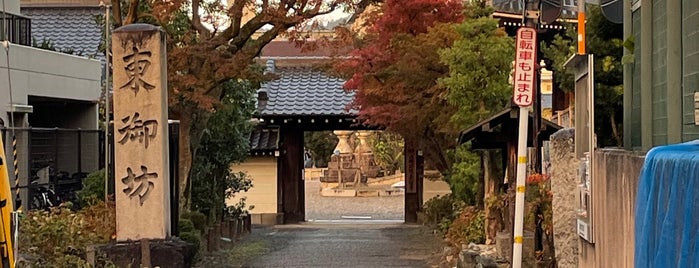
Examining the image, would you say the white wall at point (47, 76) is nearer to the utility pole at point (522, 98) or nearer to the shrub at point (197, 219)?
the shrub at point (197, 219)

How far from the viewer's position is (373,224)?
Answer: 28.4 metres

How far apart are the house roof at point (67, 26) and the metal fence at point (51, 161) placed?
580cm

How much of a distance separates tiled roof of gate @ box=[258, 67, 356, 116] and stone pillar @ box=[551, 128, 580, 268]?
664 inches

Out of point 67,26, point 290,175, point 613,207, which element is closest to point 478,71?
point 613,207

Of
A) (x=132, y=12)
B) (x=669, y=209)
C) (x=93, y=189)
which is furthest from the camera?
(x=93, y=189)

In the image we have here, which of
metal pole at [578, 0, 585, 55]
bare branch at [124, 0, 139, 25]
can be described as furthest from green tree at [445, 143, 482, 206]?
metal pole at [578, 0, 585, 55]

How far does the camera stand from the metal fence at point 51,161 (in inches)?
754

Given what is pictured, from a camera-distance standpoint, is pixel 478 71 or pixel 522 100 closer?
pixel 522 100

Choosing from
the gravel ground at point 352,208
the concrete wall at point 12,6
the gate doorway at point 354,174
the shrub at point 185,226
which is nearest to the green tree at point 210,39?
the shrub at point 185,226

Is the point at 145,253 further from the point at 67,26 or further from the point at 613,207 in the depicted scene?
the point at 67,26

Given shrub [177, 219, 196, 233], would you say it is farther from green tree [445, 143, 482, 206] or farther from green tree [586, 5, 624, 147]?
green tree [586, 5, 624, 147]

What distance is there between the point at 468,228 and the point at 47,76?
10.7 meters

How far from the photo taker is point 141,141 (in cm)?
1304

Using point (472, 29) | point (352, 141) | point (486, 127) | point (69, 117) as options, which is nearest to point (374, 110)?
point (472, 29)
